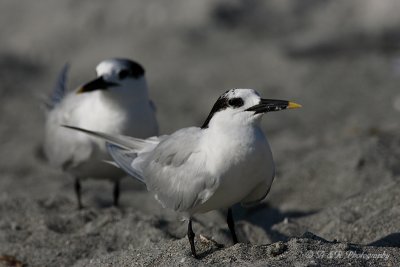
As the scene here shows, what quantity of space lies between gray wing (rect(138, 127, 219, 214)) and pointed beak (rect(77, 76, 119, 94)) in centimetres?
103

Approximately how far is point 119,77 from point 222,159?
1.79 meters

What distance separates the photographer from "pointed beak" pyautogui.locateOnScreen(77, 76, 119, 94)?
16.1 ft

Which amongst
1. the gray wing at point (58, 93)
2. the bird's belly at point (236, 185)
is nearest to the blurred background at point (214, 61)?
the gray wing at point (58, 93)

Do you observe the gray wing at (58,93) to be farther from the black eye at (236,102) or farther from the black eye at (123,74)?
the black eye at (236,102)

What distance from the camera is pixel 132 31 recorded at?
966 cm

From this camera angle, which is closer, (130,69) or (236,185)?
(236,185)

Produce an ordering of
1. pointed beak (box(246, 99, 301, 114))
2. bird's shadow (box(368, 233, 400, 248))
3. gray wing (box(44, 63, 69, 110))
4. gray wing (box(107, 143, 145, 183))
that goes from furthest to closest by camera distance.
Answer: gray wing (box(44, 63, 69, 110)), gray wing (box(107, 143, 145, 183)), bird's shadow (box(368, 233, 400, 248)), pointed beak (box(246, 99, 301, 114))

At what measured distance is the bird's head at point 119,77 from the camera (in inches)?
Answer: 200

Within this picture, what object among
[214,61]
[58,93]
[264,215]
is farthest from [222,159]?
[214,61]

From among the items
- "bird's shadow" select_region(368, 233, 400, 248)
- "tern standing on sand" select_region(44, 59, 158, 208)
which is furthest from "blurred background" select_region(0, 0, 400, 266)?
"bird's shadow" select_region(368, 233, 400, 248)

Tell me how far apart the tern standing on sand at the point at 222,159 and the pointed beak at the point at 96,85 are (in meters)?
1.21

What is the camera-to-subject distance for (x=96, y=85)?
4.96m

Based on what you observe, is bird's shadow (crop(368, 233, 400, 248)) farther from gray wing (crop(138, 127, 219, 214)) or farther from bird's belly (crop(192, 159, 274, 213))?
gray wing (crop(138, 127, 219, 214))

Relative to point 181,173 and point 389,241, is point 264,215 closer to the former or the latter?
point 389,241
